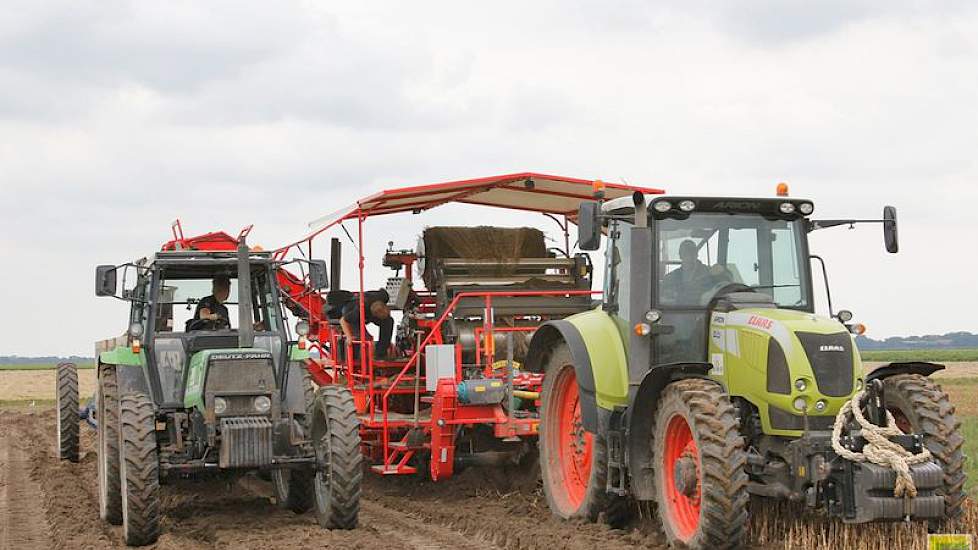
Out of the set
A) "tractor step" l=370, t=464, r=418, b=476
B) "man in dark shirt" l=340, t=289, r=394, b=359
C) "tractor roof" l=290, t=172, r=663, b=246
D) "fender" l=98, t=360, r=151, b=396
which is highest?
"tractor roof" l=290, t=172, r=663, b=246

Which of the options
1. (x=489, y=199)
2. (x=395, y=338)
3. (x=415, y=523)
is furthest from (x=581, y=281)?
(x=415, y=523)

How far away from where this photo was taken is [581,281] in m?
13.2

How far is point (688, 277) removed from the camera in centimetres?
828

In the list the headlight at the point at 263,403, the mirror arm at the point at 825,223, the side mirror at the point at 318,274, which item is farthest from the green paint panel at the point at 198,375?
the mirror arm at the point at 825,223

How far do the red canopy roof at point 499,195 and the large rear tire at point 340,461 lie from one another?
10.2ft

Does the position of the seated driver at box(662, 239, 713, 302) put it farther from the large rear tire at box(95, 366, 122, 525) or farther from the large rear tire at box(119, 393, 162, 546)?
the large rear tire at box(95, 366, 122, 525)

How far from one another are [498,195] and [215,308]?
142 inches

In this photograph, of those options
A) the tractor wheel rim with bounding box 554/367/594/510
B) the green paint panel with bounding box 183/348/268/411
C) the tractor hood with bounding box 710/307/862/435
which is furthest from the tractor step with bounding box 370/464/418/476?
the tractor hood with bounding box 710/307/862/435

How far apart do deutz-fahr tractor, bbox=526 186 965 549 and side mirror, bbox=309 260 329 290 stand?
2.11 m

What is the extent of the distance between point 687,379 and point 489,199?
589 cm

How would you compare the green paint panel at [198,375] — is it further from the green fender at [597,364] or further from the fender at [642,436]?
the fender at [642,436]

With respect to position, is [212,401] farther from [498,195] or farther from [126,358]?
[498,195]

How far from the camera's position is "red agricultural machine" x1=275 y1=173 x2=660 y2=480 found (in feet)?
36.1

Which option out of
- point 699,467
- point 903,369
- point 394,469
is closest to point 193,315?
point 394,469
